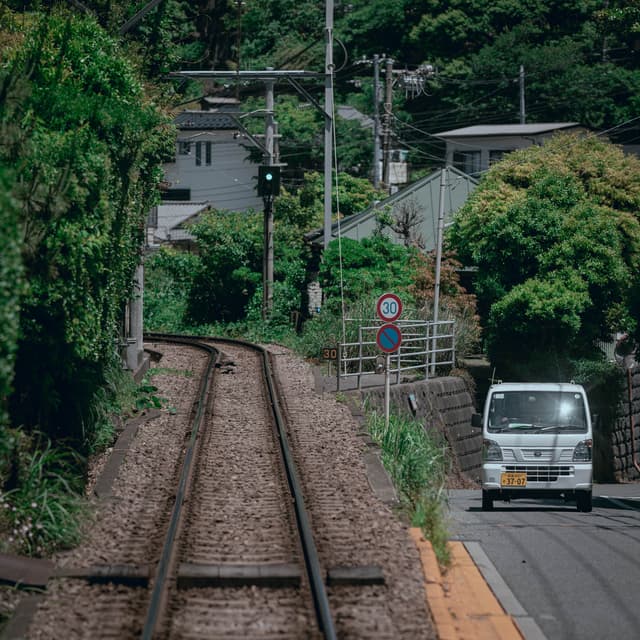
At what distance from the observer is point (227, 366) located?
25.7m

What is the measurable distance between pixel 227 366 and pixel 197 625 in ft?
58.6

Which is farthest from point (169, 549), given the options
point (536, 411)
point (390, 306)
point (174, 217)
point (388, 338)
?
point (174, 217)

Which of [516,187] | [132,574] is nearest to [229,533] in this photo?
[132,574]

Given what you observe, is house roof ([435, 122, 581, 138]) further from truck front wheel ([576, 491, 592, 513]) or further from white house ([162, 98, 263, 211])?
truck front wheel ([576, 491, 592, 513])

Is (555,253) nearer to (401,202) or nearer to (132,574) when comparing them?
(401,202)

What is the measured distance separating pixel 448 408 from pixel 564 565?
1349 centimetres

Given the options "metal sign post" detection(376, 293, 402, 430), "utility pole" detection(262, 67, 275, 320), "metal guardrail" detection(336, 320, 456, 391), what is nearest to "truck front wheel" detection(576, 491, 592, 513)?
"metal sign post" detection(376, 293, 402, 430)

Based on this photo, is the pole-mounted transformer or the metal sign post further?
the pole-mounted transformer

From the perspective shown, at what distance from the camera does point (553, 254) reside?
2959cm

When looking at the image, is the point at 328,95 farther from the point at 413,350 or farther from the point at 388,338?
the point at 388,338

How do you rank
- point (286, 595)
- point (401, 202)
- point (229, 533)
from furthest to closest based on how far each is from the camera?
point (401, 202) → point (229, 533) → point (286, 595)

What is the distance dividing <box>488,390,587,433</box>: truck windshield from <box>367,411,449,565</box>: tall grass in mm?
1258

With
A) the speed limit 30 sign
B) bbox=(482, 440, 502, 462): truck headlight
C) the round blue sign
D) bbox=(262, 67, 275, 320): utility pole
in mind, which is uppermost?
bbox=(262, 67, 275, 320): utility pole

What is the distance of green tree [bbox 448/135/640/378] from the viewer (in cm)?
2938
